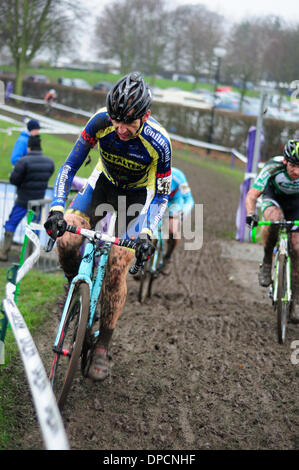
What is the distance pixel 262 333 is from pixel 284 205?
156 centimetres

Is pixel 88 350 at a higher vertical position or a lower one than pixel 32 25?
lower

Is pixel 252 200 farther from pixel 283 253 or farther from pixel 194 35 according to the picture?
pixel 194 35

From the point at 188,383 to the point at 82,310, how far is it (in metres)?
1.49

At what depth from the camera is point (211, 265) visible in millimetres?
10805

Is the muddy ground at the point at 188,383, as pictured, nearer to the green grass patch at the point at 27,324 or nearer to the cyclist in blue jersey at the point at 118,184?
the green grass patch at the point at 27,324

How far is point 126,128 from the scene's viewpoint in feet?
13.8

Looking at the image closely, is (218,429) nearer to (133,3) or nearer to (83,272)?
(83,272)

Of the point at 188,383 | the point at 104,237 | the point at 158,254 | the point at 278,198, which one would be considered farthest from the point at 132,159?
the point at 158,254

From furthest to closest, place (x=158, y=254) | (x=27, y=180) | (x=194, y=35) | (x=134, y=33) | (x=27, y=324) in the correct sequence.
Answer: (x=194, y=35), (x=134, y=33), (x=27, y=180), (x=158, y=254), (x=27, y=324)

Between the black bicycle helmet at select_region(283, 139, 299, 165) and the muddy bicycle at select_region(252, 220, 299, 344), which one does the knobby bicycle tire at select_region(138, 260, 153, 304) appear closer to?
the muddy bicycle at select_region(252, 220, 299, 344)

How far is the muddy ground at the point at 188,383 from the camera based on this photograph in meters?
3.97

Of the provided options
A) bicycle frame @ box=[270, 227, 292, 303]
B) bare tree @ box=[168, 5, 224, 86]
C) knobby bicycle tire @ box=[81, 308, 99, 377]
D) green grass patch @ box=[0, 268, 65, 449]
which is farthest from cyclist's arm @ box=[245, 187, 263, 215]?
bare tree @ box=[168, 5, 224, 86]

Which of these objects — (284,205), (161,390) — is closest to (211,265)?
(284,205)
